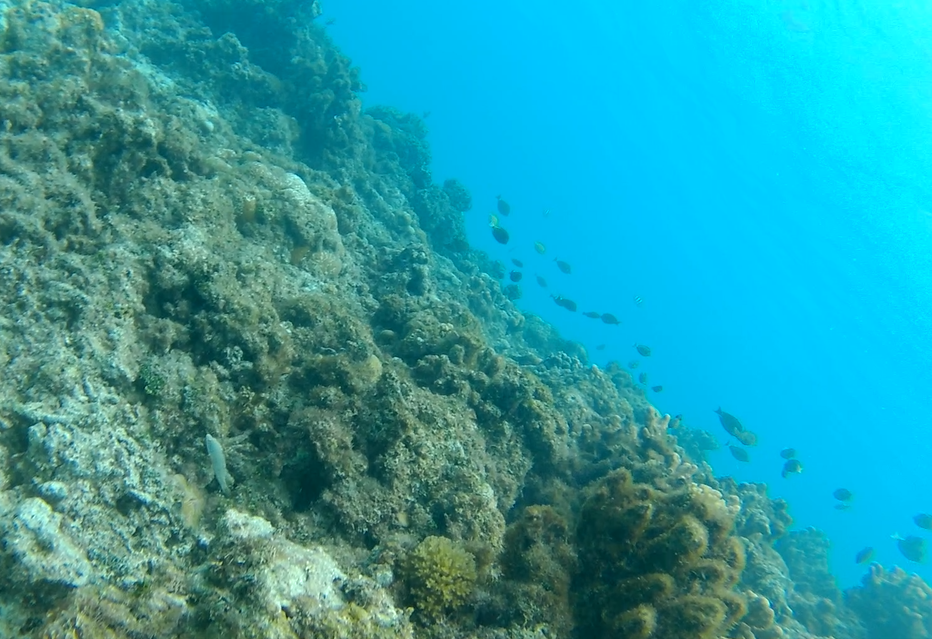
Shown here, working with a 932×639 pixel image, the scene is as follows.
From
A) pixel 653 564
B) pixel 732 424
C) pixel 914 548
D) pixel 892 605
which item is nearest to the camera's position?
pixel 653 564

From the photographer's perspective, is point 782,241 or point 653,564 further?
point 782,241

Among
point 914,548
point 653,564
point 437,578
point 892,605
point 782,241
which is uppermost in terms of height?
point 782,241

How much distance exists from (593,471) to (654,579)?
15.3 ft

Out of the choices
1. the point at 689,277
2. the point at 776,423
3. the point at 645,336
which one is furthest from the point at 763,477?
the point at 689,277

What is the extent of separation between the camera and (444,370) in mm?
7566

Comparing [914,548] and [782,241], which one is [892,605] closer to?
[914,548]

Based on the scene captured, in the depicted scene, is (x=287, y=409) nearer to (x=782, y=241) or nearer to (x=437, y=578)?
(x=437, y=578)

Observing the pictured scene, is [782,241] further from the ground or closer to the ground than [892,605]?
further from the ground

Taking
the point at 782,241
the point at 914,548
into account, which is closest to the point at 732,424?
the point at 914,548

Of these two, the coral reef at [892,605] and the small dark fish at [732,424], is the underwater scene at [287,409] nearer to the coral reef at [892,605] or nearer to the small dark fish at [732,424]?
the coral reef at [892,605]

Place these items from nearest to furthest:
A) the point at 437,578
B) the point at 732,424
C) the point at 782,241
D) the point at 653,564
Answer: the point at 437,578
the point at 653,564
the point at 732,424
the point at 782,241

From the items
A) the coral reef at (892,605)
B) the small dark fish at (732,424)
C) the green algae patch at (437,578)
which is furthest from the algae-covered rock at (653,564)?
the coral reef at (892,605)

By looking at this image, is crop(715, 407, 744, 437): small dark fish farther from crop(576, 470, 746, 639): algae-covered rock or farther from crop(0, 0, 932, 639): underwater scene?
crop(576, 470, 746, 639): algae-covered rock

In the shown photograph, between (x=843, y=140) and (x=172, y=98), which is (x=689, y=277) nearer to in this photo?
(x=843, y=140)
